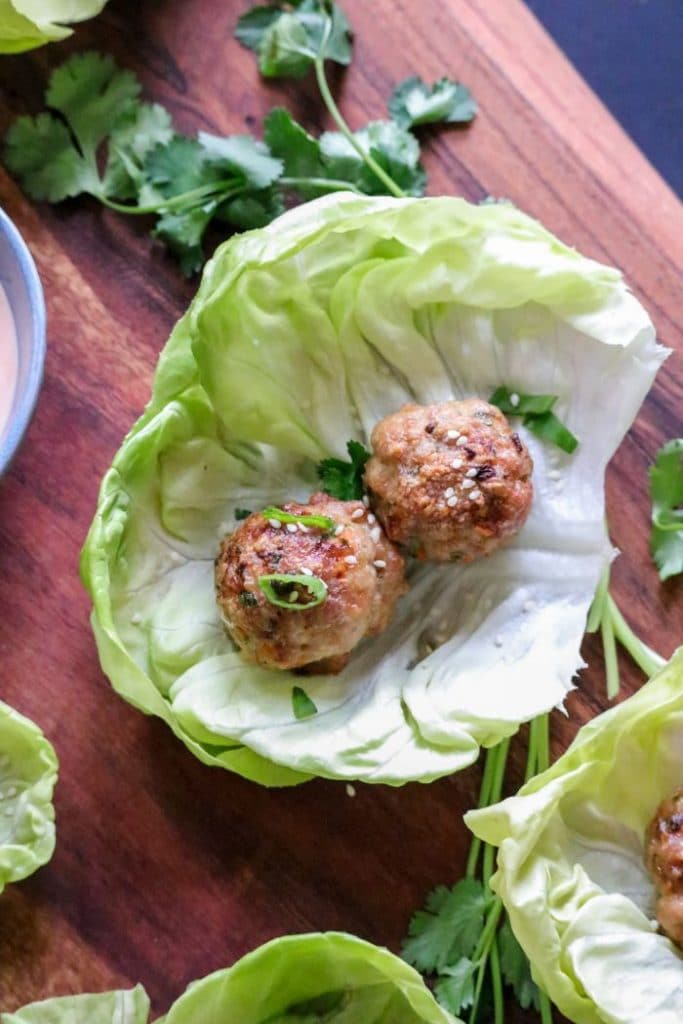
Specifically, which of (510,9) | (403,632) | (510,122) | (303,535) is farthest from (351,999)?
(510,9)

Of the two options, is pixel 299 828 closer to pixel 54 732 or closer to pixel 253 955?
pixel 253 955

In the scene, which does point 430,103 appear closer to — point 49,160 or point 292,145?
point 292,145

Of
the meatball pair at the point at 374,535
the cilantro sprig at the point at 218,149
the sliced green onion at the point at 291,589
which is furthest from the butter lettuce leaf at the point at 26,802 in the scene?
the cilantro sprig at the point at 218,149

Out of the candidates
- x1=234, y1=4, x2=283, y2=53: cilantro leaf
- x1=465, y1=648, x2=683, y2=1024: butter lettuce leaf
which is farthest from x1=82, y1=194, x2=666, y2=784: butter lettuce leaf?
x1=234, y1=4, x2=283, y2=53: cilantro leaf

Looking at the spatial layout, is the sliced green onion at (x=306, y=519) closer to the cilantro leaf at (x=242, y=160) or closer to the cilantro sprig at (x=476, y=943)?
the cilantro sprig at (x=476, y=943)

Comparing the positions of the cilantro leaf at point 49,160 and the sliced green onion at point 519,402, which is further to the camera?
the cilantro leaf at point 49,160
